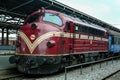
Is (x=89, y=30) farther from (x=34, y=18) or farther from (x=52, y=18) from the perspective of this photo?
(x=34, y=18)

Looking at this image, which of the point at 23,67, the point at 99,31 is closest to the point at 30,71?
the point at 23,67

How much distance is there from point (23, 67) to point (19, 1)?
231 inches

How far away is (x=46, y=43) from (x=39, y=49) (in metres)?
0.46

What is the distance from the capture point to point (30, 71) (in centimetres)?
1199

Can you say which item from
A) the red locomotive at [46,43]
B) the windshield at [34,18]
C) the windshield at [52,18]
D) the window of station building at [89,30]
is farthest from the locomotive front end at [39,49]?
the window of station building at [89,30]

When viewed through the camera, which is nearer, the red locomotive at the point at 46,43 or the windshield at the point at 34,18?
the red locomotive at the point at 46,43

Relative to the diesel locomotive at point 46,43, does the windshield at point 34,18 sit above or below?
above

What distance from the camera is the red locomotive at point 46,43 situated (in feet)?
39.4

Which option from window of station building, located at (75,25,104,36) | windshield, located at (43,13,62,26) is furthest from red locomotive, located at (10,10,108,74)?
window of station building, located at (75,25,104,36)

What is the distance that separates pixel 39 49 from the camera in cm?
1210

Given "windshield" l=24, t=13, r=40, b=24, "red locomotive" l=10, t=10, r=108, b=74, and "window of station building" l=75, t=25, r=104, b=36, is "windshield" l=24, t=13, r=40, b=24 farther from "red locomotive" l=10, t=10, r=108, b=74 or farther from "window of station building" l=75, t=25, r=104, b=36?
"window of station building" l=75, t=25, r=104, b=36

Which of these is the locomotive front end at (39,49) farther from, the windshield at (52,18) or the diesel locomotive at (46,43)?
the windshield at (52,18)

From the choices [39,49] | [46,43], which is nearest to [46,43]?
[46,43]

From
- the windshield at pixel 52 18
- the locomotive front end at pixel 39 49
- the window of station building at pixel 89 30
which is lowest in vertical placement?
the locomotive front end at pixel 39 49
